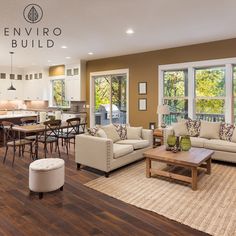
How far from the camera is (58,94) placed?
32.4ft

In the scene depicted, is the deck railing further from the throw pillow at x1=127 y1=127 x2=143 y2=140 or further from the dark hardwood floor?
the dark hardwood floor

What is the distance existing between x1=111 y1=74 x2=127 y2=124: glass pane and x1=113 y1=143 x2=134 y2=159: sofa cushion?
3.34 metres

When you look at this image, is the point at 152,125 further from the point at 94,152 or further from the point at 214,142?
the point at 94,152

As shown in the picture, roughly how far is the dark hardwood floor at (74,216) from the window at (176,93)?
3.91m

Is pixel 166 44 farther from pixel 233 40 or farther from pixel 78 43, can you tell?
pixel 78 43

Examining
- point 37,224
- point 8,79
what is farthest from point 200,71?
point 8,79

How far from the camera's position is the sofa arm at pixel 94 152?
4.05 meters

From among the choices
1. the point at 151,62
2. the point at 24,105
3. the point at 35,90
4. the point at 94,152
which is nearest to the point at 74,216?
the point at 94,152

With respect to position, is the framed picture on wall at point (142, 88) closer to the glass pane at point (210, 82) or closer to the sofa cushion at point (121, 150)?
the glass pane at point (210, 82)

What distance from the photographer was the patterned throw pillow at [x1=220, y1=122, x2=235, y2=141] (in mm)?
5105

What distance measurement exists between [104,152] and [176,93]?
3495 millimetres

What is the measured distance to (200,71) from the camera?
20.3 feet

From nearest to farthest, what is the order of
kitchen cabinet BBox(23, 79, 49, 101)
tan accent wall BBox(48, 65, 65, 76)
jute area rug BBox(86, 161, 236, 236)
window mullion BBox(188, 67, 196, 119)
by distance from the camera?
jute area rug BBox(86, 161, 236, 236)
window mullion BBox(188, 67, 196, 119)
tan accent wall BBox(48, 65, 65, 76)
kitchen cabinet BBox(23, 79, 49, 101)

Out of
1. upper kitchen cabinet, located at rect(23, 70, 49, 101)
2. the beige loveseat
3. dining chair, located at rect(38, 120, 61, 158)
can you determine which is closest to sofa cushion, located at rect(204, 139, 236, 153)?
the beige loveseat
